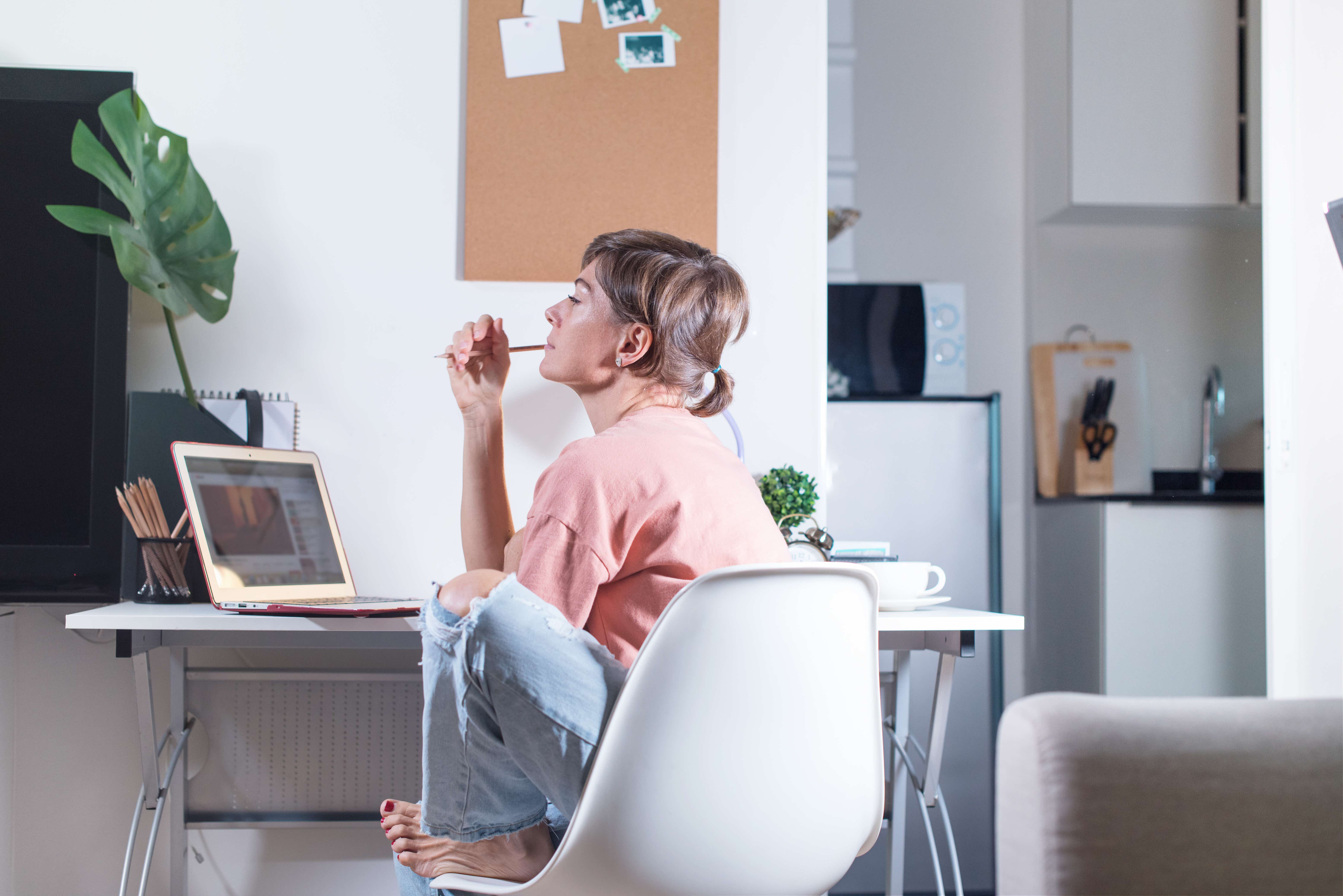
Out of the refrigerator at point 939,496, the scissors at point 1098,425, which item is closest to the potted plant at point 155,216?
the refrigerator at point 939,496

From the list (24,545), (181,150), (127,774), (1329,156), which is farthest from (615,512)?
(1329,156)

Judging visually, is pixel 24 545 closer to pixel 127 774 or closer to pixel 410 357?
pixel 127 774

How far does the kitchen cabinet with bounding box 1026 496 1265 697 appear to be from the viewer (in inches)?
104

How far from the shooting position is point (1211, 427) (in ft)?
10.2

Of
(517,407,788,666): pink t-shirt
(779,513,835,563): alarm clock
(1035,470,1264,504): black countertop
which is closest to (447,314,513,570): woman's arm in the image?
(779,513,835,563): alarm clock

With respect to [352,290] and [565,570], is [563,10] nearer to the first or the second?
[352,290]

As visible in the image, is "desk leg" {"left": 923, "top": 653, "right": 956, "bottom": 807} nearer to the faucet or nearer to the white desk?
the white desk

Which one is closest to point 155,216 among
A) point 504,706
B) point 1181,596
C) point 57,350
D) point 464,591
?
point 57,350

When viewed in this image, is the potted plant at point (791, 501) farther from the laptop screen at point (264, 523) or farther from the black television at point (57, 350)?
the black television at point (57, 350)

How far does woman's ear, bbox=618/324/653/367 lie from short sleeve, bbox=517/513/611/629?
13.3 inches

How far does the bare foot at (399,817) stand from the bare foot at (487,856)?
3 centimetres

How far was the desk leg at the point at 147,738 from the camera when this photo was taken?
166 cm

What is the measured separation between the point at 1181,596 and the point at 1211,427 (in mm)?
772

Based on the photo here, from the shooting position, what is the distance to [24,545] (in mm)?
1709
